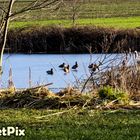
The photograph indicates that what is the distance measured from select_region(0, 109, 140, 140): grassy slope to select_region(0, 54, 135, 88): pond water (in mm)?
3687

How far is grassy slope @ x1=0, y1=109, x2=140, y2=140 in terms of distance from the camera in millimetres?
9586

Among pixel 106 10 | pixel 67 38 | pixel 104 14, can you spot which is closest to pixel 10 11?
pixel 67 38

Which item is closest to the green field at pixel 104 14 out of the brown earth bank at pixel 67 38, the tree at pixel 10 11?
the brown earth bank at pixel 67 38

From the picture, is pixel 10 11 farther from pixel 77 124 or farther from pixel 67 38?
pixel 67 38

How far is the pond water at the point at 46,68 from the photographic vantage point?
18.0 m

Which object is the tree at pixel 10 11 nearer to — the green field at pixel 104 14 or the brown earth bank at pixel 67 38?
the brown earth bank at pixel 67 38

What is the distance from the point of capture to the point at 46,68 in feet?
96.9

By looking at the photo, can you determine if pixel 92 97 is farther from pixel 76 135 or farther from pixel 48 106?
pixel 76 135

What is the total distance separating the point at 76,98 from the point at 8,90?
1768 millimetres

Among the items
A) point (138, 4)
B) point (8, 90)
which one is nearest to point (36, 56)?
point (8, 90)

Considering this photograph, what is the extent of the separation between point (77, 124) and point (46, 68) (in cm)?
1903

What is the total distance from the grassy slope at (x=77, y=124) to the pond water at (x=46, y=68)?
369 centimetres

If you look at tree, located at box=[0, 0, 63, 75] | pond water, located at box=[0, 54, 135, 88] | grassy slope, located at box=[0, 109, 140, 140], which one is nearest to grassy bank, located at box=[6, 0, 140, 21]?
pond water, located at box=[0, 54, 135, 88]

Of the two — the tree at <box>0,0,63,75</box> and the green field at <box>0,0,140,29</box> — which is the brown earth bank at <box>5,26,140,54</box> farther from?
the tree at <box>0,0,63,75</box>
